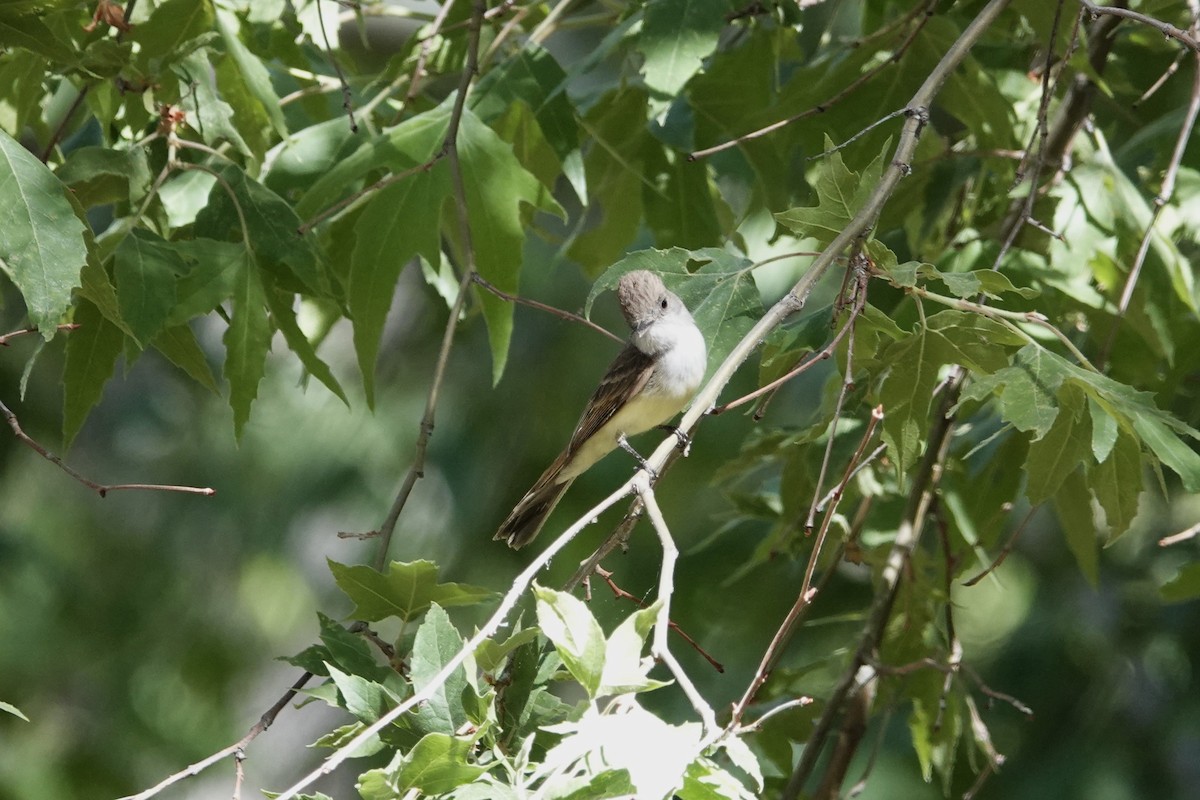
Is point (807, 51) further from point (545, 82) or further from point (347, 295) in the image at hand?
point (347, 295)

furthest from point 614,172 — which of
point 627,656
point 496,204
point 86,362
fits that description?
point 627,656

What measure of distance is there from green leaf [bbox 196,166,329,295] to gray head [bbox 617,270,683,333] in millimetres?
988

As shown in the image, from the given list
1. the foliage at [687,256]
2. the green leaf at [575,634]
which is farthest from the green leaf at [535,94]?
the green leaf at [575,634]

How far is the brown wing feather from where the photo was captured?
10.2 ft

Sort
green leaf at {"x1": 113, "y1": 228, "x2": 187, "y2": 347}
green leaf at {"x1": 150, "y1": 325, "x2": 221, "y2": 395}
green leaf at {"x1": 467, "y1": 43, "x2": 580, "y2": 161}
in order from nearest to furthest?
1. green leaf at {"x1": 113, "y1": 228, "x2": 187, "y2": 347}
2. green leaf at {"x1": 150, "y1": 325, "x2": 221, "y2": 395}
3. green leaf at {"x1": 467, "y1": 43, "x2": 580, "y2": 161}

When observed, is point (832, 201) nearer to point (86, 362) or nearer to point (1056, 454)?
point (1056, 454)

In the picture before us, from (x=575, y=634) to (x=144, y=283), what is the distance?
1184 mm

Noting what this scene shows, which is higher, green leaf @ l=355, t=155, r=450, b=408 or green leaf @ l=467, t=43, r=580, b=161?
green leaf @ l=467, t=43, r=580, b=161

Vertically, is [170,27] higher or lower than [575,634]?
higher

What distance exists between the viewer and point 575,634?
4.61ft

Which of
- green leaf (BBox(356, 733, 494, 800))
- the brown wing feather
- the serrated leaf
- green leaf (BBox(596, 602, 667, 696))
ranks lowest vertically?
the brown wing feather

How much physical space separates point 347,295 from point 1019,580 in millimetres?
4717

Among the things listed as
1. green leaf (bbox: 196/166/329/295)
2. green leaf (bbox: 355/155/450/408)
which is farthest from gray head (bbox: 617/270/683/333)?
green leaf (bbox: 196/166/329/295)

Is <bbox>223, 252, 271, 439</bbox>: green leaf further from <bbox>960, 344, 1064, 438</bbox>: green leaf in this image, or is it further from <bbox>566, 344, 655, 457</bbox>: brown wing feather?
<bbox>960, 344, 1064, 438</bbox>: green leaf
